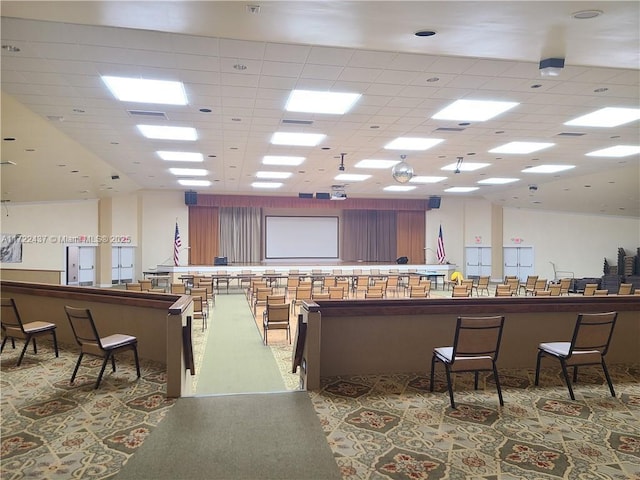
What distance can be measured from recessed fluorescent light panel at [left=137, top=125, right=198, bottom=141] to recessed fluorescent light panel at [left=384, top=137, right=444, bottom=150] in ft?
13.5

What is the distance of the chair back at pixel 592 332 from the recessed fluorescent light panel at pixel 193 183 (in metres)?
14.0

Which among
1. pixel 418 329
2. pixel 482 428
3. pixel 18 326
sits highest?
pixel 418 329

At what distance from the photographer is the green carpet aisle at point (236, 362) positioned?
5.59m

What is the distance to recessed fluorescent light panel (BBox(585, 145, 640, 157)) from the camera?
995 centimetres

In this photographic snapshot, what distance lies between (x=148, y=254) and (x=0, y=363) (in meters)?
14.7

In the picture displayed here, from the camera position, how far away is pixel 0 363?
5.23 metres

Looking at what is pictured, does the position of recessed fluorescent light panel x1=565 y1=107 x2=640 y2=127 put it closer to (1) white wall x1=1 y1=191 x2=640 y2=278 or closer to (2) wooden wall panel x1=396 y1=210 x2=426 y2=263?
(1) white wall x1=1 y1=191 x2=640 y2=278

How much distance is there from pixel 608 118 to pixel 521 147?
97.4 inches

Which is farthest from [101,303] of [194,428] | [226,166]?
[226,166]

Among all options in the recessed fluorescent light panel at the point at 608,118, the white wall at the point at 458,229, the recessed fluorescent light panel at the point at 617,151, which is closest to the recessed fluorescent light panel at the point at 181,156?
the white wall at the point at 458,229

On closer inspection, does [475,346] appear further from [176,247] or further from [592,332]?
[176,247]

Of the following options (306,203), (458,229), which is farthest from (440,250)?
(306,203)

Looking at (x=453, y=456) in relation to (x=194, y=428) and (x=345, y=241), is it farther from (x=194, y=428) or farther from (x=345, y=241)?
(x=345, y=241)

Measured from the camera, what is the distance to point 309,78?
5.89 meters
